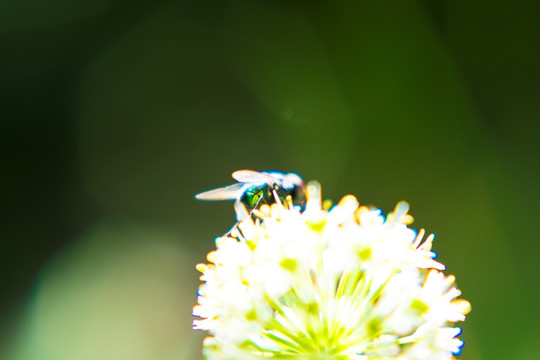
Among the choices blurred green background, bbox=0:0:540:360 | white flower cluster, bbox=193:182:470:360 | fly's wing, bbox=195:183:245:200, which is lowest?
white flower cluster, bbox=193:182:470:360

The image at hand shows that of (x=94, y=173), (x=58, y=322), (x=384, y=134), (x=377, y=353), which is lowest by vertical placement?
(x=377, y=353)

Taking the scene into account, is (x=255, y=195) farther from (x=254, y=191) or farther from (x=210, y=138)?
(x=210, y=138)

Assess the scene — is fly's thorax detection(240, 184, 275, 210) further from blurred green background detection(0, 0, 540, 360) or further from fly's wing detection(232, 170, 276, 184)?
blurred green background detection(0, 0, 540, 360)

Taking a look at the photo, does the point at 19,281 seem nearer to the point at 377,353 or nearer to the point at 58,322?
the point at 58,322

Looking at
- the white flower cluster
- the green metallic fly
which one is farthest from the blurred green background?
the white flower cluster

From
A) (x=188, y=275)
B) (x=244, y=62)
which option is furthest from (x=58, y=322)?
(x=244, y=62)

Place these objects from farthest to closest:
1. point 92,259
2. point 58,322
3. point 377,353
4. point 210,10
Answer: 1. point 210,10
2. point 92,259
3. point 58,322
4. point 377,353
